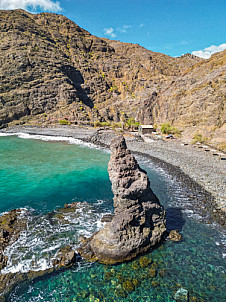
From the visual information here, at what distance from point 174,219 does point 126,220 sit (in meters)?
7.47

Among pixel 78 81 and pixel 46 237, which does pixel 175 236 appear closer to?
pixel 46 237

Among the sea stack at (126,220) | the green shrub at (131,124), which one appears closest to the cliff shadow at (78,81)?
the green shrub at (131,124)

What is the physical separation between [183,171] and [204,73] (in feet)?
207

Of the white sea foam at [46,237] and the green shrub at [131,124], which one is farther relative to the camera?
the green shrub at [131,124]

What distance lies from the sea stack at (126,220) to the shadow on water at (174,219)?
2786mm

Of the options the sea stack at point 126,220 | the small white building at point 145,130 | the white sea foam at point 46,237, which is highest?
the small white building at point 145,130

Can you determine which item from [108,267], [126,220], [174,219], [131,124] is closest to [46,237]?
[108,267]

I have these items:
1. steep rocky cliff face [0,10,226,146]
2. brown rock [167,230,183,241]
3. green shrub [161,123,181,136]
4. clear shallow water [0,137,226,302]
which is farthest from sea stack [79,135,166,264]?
green shrub [161,123,181,136]

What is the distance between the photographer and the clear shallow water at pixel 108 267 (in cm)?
1029

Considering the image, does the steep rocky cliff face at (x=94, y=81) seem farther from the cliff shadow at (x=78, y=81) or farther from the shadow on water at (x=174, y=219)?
the shadow on water at (x=174, y=219)

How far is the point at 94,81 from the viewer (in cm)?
15162

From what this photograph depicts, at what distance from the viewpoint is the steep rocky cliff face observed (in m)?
68.6

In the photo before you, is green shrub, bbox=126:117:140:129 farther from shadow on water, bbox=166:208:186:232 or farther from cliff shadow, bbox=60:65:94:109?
shadow on water, bbox=166:208:186:232

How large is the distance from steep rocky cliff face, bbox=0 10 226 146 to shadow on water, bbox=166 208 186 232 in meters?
38.8
